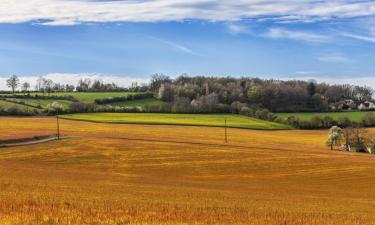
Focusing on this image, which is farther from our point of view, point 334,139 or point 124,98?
point 124,98

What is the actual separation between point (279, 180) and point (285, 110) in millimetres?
100911

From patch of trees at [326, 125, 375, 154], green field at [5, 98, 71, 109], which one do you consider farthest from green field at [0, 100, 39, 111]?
patch of trees at [326, 125, 375, 154]

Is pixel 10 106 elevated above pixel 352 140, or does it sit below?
above

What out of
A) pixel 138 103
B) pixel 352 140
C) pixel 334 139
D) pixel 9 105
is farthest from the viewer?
pixel 138 103

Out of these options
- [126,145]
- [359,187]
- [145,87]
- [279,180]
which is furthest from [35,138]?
[145,87]

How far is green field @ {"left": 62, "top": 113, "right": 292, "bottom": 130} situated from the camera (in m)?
120

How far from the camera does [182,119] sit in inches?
5049

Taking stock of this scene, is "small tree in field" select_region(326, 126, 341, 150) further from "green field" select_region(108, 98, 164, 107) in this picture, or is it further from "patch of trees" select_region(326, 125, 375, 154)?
"green field" select_region(108, 98, 164, 107)

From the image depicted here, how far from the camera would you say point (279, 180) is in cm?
5375

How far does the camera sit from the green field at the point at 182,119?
11956 centimetres

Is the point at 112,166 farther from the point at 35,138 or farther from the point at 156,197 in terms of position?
the point at 156,197

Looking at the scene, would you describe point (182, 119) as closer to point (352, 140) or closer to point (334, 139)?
point (334, 139)

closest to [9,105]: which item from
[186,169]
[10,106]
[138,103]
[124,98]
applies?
[10,106]

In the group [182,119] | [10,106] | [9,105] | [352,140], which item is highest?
[9,105]
